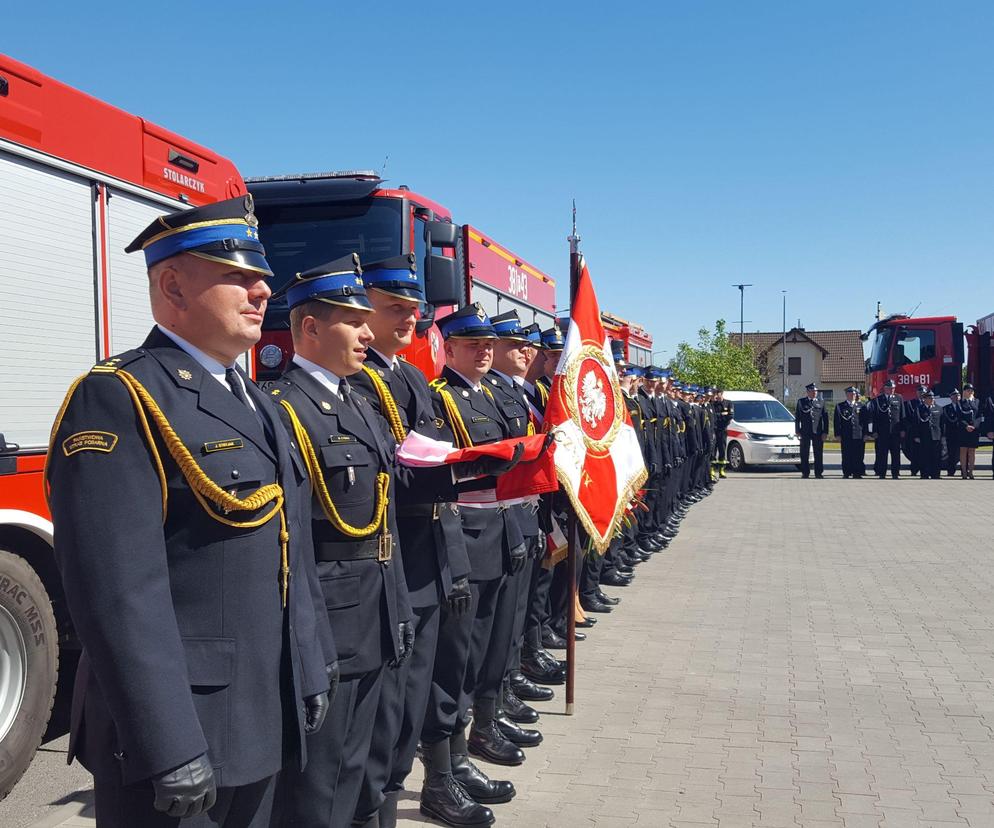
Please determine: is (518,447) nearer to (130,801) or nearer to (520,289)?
(130,801)

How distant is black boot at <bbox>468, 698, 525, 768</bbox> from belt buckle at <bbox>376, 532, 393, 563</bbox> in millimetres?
1975

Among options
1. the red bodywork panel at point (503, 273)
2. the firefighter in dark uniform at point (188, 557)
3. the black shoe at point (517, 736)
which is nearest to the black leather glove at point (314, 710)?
the firefighter in dark uniform at point (188, 557)

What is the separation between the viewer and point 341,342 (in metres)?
3.28

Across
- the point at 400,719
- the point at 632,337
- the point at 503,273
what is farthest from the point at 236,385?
the point at 632,337

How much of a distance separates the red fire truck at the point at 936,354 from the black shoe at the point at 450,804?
21.5 metres

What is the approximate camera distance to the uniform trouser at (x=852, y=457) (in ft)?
72.2

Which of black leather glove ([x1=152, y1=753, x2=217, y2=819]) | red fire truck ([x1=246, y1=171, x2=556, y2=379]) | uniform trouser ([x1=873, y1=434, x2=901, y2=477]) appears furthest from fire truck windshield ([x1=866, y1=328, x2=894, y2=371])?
black leather glove ([x1=152, y1=753, x2=217, y2=819])

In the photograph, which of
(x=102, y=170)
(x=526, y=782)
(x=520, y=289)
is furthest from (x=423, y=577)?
(x=520, y=289)

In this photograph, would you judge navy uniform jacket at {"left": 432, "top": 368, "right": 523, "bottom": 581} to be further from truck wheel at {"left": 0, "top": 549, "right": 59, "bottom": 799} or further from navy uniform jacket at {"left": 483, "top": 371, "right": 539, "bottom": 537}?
truck wheel at {"left": 0, "top": 549, "right": 59, "bottom": 799}

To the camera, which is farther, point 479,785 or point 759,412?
point 759,412

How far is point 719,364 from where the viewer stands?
5225 centimetres

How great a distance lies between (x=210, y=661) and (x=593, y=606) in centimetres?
652

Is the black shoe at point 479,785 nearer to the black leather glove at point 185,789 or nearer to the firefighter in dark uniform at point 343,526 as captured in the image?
the firefighter in dark uniform at point 343,526

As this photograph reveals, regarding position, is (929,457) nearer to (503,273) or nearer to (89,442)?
(503,273)
